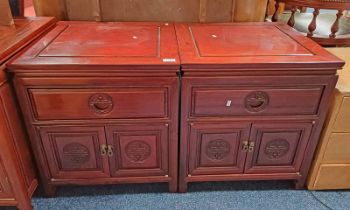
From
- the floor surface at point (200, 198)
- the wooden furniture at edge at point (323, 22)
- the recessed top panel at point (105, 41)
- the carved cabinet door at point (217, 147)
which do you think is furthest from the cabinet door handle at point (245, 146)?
the wooden furniture at edge at point (323, 22)

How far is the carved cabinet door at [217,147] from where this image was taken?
1100mm

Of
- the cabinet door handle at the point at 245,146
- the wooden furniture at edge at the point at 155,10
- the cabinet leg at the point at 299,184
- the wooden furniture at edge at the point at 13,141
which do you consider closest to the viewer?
the wooden furniture at edge at the point at 13,141

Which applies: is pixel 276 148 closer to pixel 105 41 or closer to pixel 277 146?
pixel 277 146

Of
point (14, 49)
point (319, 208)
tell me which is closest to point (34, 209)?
point (14, 49)

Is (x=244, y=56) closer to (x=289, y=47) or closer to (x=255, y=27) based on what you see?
(x=289, y=47)

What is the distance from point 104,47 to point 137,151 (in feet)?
1.54

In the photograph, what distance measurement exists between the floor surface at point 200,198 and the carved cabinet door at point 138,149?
0.42ft

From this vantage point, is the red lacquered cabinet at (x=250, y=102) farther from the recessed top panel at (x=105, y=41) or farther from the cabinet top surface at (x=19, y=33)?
the cabinet top surface at (x=19, y=33)

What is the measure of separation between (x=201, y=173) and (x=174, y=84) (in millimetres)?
485

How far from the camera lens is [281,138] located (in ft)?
3.76

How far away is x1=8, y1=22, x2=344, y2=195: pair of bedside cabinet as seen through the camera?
0.96 meters

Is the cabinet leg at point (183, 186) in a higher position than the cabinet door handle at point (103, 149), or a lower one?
lower

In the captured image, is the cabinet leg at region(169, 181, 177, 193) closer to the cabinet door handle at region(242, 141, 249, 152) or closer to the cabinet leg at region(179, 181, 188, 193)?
the cabinet leg at region(179, 181, 188, 193)

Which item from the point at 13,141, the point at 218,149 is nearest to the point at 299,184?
the point at 218,149
